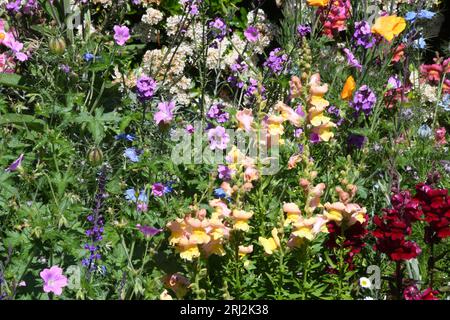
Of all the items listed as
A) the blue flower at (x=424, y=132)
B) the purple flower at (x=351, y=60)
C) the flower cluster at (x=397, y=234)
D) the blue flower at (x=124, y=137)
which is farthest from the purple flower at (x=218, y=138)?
the blue flower at (x=424, y=132)

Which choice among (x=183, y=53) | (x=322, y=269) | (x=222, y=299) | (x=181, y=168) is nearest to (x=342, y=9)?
(x=183, y=53)

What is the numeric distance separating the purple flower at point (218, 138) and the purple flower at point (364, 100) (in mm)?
716

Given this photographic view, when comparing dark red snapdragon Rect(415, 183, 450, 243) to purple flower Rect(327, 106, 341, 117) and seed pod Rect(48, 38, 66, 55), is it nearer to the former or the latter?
purple flower Rect(327, 106, 341, 117)

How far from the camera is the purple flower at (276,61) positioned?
14.3 feet

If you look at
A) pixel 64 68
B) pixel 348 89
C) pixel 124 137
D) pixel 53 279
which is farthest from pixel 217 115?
pixel 53 279

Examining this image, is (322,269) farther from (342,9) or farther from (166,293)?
(342,9)

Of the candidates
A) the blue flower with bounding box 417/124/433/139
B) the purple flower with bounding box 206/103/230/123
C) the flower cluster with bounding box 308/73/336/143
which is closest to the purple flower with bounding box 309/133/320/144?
the flower cluster with bounding box 308/73/336/143

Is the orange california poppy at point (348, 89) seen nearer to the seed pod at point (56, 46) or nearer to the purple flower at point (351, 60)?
the purple flower at point (351, 60)

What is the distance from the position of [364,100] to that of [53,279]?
1.73 meters

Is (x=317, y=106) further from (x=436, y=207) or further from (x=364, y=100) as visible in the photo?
→ (x=364, y=100)

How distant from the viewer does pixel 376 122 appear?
4.12 meters

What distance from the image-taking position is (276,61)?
14.3ft

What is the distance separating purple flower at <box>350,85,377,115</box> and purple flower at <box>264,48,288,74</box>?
2.06 ft

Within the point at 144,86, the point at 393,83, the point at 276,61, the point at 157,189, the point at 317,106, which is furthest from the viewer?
the point at 276,61
